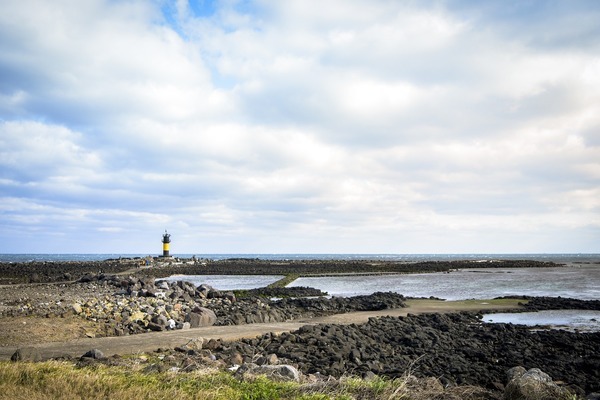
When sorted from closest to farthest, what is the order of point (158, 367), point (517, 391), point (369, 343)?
point (517, 391), point (158, 367), point (369, 343)

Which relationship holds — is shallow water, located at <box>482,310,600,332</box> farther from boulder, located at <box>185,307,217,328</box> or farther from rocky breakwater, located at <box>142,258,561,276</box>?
rocky breakwater, located at <box>142,258,561,276</box>

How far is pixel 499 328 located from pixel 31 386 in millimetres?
13116

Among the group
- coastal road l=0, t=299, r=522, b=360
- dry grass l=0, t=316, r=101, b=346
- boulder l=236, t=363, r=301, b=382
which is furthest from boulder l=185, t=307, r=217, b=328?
boulder l=236, t=363, r=301, b=382

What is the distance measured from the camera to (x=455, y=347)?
12.0 m

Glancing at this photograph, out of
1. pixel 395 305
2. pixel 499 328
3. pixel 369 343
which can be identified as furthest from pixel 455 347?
pixel 395 305

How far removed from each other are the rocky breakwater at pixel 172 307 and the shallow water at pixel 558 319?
14.3ft

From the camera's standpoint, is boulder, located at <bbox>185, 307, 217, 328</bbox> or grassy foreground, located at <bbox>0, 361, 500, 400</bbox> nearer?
grassy foreground, located at <bbox>0, 361, 500, 400</bbox>

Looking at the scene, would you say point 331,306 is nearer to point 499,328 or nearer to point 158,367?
point 499,328

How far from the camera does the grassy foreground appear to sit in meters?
5.34

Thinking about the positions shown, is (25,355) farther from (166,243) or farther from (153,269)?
(166,243)

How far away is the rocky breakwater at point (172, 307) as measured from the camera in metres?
14.4

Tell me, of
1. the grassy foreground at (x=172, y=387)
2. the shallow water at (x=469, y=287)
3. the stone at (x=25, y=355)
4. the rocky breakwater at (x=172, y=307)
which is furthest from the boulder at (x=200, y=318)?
the shallow water at (x=469, y=287)

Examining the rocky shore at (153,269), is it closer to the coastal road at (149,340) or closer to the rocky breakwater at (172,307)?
the rocky breakwater at (172,307)

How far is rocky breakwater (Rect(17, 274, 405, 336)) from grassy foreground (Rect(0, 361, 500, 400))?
7519 millimetres
